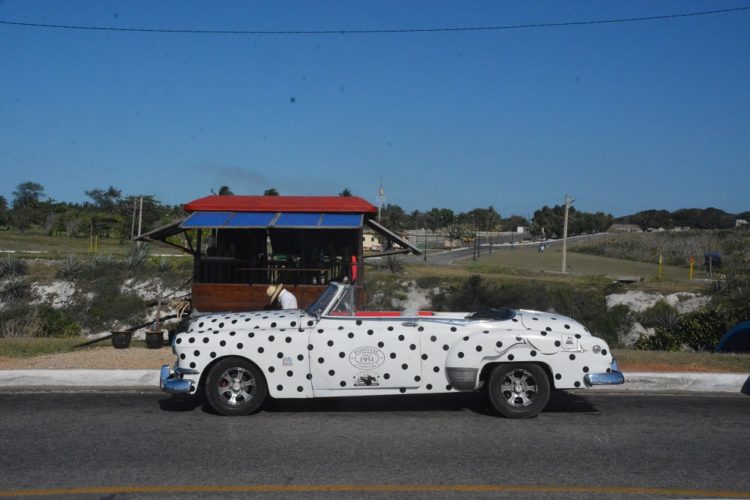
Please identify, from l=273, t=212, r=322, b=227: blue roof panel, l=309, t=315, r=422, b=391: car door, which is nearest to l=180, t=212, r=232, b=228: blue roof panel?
l=273, t=212, r=322, b=227: blue roof panel

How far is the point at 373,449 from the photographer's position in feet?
23.4

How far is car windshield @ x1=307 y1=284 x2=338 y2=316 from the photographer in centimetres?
859

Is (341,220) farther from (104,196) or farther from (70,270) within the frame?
(104,196)

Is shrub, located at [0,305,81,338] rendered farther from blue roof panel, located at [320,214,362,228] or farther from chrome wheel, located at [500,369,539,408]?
chrome wheel, located at [500,369,539,408]

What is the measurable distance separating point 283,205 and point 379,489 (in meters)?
10.1

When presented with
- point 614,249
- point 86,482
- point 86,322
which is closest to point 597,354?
point 86,482

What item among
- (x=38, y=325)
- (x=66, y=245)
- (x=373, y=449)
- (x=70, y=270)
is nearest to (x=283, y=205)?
(x=373, y=449)

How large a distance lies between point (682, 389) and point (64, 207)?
7522 centimetres

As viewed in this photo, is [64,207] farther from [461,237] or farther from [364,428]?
[364,428]

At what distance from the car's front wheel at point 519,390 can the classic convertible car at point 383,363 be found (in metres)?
0.01

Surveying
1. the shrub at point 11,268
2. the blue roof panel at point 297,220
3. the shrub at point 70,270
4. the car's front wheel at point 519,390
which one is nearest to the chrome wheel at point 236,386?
the car's front wheel at point 519,390

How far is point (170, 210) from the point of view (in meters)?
68.9

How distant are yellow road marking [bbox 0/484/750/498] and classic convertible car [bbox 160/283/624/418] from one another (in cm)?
226

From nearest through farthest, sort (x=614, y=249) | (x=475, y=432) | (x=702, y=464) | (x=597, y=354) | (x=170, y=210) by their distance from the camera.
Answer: (x=702, y=464) → (x=475, y=432) → (x=597, y=354) → (x=614, y=249) → (x=170, y=210)
